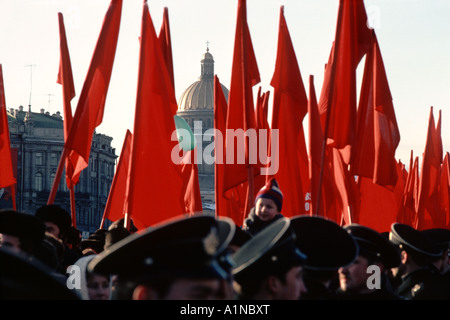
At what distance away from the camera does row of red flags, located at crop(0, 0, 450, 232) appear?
954cm

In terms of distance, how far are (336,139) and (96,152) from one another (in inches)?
3242

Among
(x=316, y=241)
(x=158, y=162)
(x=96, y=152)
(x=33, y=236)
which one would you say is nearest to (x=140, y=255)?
(x=316, y=241)

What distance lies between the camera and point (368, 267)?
5109 mm

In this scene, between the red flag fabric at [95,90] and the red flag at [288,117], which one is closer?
the red flag fabric at [95,90]

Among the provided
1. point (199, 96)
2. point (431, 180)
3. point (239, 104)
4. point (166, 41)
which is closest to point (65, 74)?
point (166, 41)

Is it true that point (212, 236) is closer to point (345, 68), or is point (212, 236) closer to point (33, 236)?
point (33, 236)

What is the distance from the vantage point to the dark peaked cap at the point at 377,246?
520cm

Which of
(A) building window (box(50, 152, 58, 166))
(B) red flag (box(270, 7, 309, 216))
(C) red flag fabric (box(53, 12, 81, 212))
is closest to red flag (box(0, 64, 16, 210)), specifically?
(C) red flag fabric (box(53, 12, 81, 212))

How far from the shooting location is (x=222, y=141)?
11984mm

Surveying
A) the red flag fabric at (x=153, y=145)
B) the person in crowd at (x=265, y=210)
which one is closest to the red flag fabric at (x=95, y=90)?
the red flag fabric at (x=153, y=145)

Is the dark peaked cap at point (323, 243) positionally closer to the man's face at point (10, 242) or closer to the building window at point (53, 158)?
the man's face at point (10, 242)

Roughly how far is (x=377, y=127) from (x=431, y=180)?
6.51 metres

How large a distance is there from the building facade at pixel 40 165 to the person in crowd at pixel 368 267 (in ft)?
256

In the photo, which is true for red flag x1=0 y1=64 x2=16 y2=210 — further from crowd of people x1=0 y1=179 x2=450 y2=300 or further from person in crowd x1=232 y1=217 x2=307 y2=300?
person in crowd x1=232 y1=217 x2=307 y2=300
